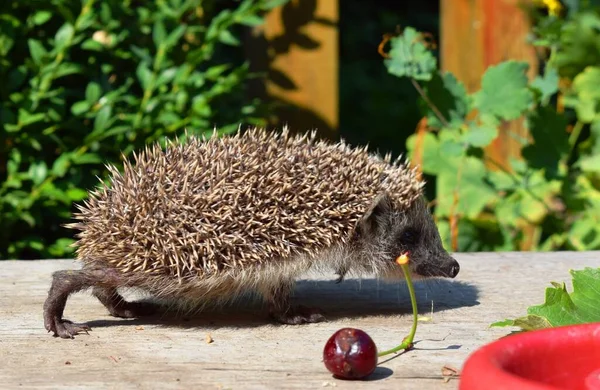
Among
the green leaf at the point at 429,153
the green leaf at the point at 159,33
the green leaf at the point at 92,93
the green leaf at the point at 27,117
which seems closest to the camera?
the green leaf at the point at 27,117

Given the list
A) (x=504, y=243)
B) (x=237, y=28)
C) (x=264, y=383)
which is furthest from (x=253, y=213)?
(x=237, y=28)

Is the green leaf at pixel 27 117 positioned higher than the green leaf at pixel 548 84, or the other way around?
the green leaf at pixel 548 84

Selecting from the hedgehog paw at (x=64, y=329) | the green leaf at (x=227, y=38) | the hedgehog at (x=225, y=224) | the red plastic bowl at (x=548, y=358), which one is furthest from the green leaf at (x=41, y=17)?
the red plastic bowl at (x=548, y=358)

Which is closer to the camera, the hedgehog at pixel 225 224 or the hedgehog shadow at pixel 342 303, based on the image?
the hedgehog at pixel 225 224

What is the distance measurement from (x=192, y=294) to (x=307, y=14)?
3424mm

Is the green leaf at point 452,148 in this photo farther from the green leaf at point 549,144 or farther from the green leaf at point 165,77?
the green leaf at point 165,77

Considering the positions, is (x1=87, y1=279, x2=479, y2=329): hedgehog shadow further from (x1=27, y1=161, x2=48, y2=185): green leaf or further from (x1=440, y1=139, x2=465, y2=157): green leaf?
(x1=27, y1=161, x2=48, y2=185): green leaf

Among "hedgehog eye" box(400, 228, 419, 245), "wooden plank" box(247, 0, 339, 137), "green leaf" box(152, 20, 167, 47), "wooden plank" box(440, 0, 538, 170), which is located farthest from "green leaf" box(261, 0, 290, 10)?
"hedgehog eye" box(400, 228, 419, 245)

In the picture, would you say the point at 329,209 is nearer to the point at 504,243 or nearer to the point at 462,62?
the point at 504,243

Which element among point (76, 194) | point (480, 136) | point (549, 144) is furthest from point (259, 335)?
point (549, 144)

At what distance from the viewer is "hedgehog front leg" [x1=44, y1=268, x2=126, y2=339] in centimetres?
359

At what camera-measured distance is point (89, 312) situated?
3982 mm

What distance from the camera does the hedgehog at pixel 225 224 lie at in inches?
140

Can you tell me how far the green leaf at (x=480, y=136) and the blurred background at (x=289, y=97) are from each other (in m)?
0.01
